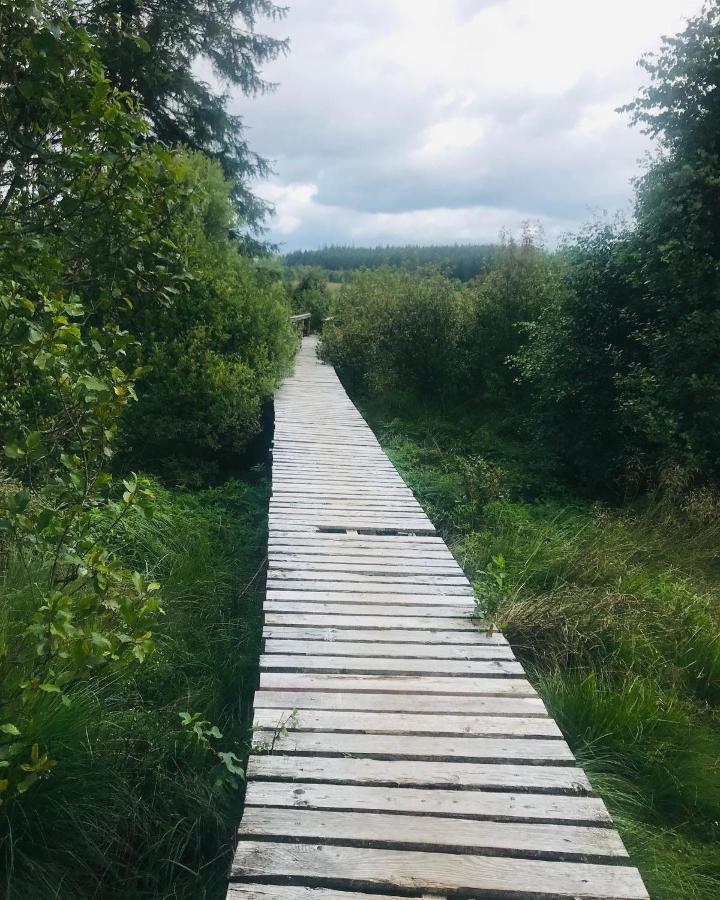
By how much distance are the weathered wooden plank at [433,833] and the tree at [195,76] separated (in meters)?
14.3

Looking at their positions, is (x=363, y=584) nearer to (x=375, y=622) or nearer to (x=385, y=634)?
(x=375, y=622)

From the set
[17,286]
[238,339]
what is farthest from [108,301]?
[238,339]

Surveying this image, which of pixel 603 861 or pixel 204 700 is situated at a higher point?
pixel 603 861

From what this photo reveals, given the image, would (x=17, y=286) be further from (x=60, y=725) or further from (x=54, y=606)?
(x=60, y=725)

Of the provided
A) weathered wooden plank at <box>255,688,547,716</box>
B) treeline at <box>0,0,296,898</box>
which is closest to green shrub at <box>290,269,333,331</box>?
treeline at <box>0,0,296,898</box>

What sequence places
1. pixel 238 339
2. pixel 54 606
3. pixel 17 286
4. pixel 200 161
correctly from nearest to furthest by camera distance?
pixel 54 606 < pixel 17 286 < pixel 238 339 < pixel 200 161

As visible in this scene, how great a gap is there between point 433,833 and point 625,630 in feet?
8.71

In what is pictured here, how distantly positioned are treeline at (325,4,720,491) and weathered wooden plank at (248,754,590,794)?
485cm

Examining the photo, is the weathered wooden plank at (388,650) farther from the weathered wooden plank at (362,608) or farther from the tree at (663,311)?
the tree at (663,311)

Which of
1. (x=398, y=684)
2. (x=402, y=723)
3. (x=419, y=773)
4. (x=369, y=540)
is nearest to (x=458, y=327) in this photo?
(x=369, y=540)

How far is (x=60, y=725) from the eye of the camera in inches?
114

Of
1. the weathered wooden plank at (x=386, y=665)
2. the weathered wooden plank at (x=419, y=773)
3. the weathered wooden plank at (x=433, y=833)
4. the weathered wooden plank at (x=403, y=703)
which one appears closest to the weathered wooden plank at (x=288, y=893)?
the weathered wooden plank at (x=433, y=833)

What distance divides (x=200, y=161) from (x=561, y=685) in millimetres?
10136

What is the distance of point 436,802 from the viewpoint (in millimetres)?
2475
